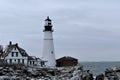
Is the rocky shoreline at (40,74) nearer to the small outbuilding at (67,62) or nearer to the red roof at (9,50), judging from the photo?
the red roof at (9,50)

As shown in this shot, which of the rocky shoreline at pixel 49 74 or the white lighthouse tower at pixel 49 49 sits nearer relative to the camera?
the rocky shoreline at pixel 49 74

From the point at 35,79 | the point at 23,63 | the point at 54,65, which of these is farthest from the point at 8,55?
the point at 35,79

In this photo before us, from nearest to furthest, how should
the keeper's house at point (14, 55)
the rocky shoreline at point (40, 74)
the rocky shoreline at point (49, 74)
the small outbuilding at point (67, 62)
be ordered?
the rocky shoreline at point (49, 74), the rocky shoreline at point (40, 74), the keeper's house at point (14, 55), the small outbuilding at point (67, 62)

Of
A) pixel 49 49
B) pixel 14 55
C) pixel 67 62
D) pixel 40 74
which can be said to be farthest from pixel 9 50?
pixel 67 62

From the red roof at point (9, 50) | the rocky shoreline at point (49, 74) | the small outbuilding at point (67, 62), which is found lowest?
the rocky shoreline at point (49, 74)

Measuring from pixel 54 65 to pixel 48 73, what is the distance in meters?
7.99

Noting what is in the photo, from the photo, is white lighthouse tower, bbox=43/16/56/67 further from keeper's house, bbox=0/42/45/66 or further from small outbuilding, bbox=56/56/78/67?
small outbuilding, bbox=56/56/78/67

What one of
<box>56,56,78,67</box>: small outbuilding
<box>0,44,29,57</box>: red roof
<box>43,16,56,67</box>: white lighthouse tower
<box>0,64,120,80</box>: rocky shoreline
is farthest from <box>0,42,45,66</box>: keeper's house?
<box>56,56,78,67</box>: small outbuilding

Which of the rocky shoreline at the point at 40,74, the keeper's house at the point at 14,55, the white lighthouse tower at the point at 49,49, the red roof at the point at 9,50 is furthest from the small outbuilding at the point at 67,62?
A: the rocky shoreline at the point at 40,74

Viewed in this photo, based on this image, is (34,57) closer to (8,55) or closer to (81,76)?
(8,55)

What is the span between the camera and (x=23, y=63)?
63250 mm

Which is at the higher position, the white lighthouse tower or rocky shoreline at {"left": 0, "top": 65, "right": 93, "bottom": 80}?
the white lighthouse tower

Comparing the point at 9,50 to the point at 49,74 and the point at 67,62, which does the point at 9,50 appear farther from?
the point at 67,62

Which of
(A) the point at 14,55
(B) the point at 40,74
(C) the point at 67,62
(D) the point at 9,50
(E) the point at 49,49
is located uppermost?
(E) the point at 49,49
